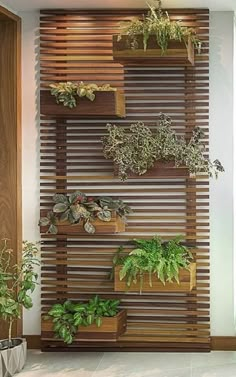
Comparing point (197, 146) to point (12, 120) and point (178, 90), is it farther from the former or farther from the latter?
point (12, 120)

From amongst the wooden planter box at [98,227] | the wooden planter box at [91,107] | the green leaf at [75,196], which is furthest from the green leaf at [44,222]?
the wooden planter box at [91,107]

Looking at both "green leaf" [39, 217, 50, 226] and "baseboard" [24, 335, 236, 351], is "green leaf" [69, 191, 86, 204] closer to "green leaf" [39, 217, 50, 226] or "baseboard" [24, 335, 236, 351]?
"green leaf" [39, 217, 50, 226]

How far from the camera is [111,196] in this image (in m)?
7.22

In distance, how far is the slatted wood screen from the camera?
7164mm

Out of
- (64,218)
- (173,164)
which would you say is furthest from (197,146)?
(64,218)

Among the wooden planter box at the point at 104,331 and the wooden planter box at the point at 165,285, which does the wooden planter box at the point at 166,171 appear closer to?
the wooden planter box at the point at 165,285

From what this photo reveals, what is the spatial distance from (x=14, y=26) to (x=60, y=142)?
3.42 ft

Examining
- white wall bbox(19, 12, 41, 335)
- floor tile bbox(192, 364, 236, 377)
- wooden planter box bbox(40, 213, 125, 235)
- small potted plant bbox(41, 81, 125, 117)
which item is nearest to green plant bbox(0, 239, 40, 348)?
white wall bbox(19, 12, 41, 335)

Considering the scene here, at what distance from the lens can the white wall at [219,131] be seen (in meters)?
7.16

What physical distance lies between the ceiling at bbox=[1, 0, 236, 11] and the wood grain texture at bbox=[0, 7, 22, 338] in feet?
0.82

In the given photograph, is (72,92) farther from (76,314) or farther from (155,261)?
(76,314)

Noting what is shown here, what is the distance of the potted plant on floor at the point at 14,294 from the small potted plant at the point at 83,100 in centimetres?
113

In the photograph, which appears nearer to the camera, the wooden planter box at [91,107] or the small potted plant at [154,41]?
the small potted plant at [154,41]

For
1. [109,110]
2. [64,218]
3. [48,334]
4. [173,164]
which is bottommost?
[48,334]
